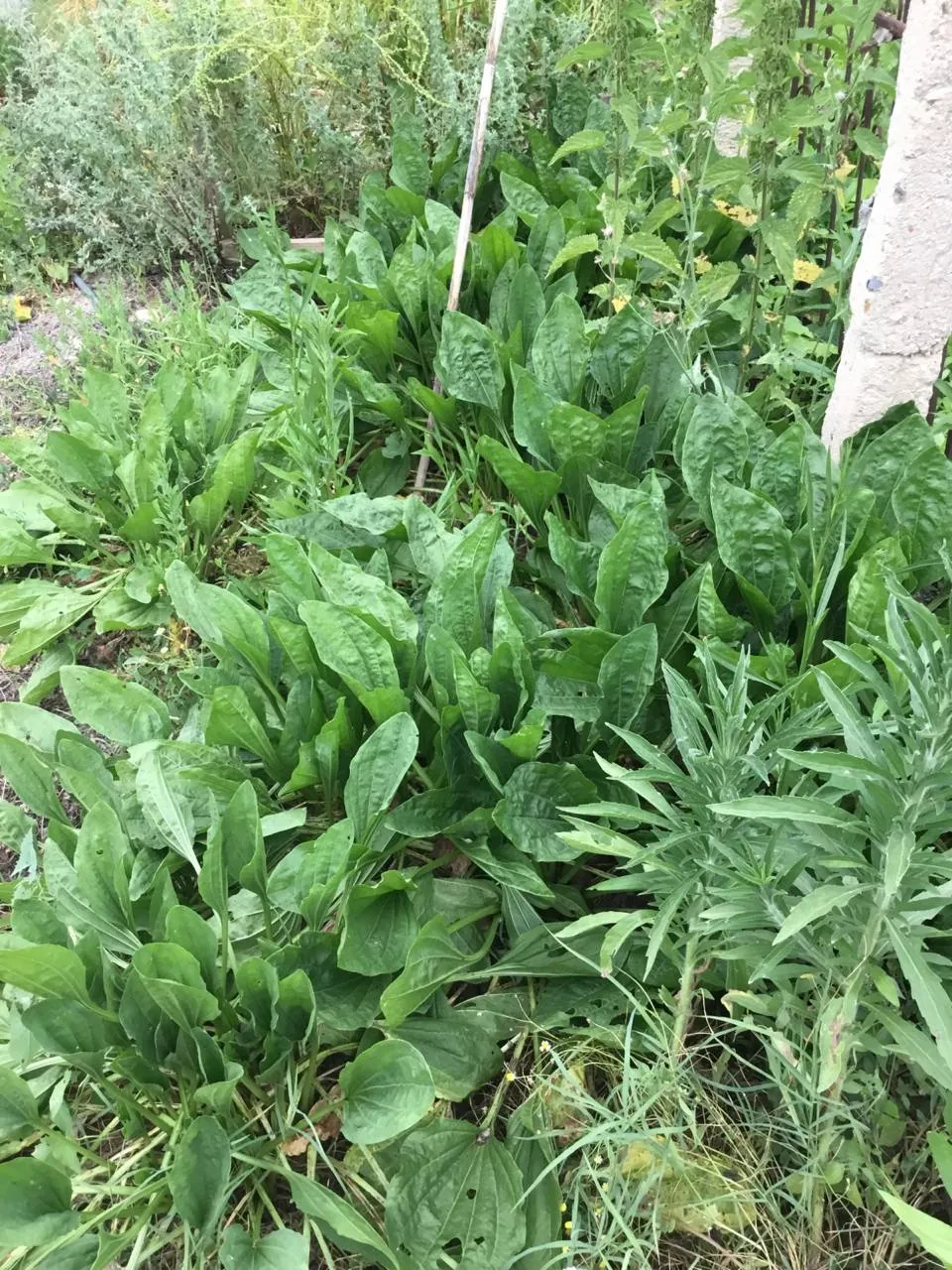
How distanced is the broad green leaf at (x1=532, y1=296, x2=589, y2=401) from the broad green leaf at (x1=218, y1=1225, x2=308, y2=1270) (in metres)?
1.75

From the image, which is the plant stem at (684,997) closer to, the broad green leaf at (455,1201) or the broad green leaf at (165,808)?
the broad green leaf at (455,1201)

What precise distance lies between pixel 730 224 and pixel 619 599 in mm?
1652

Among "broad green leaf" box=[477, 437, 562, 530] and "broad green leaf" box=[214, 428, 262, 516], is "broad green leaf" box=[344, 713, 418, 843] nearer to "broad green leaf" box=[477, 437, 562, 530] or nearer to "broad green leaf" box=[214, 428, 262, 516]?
"broad green leaf" box=[477, 437, 562, 530]

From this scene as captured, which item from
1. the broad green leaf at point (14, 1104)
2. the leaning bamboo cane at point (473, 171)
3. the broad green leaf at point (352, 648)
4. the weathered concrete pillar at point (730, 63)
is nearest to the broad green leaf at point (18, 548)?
the leaning bamboo cane at point (473, 171)

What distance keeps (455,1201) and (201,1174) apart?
0.35m

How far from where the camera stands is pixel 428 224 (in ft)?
9.77

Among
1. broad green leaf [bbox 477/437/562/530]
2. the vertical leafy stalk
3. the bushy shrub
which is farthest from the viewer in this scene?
the bushy shrub

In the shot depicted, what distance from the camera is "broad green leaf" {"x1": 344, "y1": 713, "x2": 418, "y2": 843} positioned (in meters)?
1.61

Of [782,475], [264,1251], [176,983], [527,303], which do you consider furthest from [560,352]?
[264,1251]

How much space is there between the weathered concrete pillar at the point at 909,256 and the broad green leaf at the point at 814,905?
124 centimetres

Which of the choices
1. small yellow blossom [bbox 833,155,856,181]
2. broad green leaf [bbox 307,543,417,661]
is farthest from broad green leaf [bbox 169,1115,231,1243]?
small yellow blossom [bbox 833,155,856,181]

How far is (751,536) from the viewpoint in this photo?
181cm

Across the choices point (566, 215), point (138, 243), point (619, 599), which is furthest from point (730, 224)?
point (138, 243)

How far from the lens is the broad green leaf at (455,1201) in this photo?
1.32m
